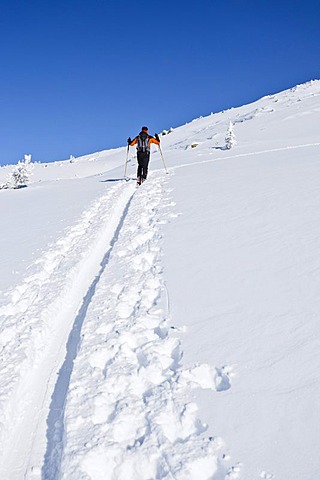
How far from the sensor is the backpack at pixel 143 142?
51.9 feet

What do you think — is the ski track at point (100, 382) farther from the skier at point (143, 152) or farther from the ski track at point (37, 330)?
the skier at point (143, 152)

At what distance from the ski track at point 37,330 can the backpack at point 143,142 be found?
24.4 ft

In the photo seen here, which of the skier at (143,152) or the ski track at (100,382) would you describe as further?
the skier at (143,152)

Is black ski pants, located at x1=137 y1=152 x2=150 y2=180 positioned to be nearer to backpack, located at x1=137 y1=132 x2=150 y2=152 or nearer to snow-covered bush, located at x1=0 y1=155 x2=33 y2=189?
backpack, located at x1=137 y1=132 x2=150 y2=152

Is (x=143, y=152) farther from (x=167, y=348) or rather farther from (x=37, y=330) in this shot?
(x=167, y=348)

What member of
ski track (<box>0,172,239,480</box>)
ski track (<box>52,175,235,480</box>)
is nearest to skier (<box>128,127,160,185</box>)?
ski track (<box>0,172,239,480</box>)

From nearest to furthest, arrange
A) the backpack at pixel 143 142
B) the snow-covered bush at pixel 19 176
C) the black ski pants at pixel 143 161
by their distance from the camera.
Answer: the black ski pants at pixel 143 161, the backpack at pixel 143 142, the snow-covered bush at pixel 19 176

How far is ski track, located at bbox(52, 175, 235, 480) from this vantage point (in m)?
2.80

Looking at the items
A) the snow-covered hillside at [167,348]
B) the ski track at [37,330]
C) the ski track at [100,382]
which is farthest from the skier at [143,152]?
the ski track at [100,382]

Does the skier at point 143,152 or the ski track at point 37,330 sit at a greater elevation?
the skier at point 143,152

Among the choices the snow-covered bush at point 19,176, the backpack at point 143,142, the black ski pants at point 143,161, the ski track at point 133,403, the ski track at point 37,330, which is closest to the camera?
the ski track at point 133,403

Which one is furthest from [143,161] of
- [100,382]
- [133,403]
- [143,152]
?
[133,403]

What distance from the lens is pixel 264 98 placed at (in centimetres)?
5297

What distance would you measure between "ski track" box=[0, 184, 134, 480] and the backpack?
7.43 meters
